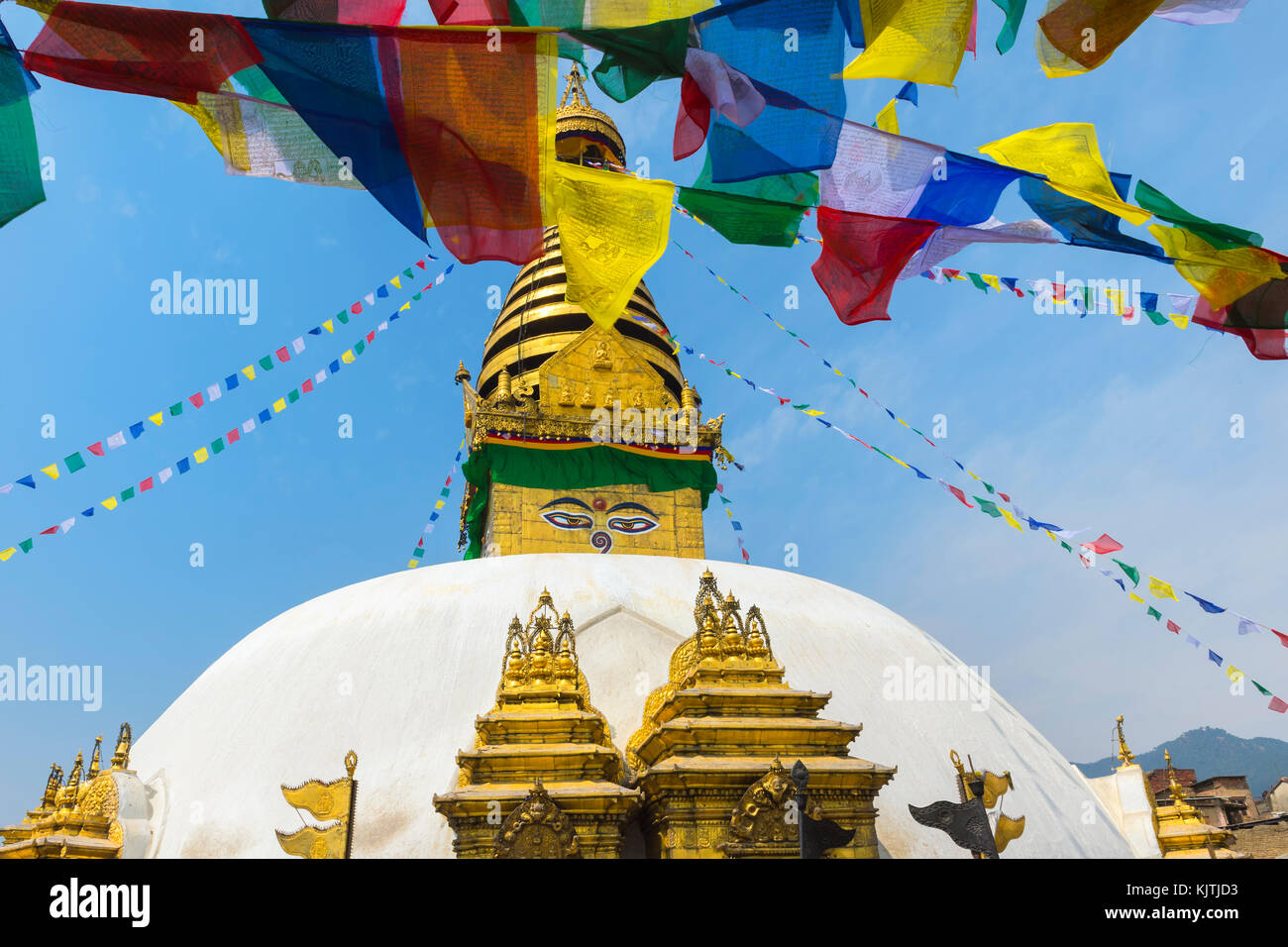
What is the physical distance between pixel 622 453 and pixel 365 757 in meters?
7.82

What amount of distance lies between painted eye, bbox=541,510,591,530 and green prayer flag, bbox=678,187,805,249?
955 centimetres

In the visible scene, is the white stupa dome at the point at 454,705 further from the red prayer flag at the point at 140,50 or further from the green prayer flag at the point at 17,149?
the red prayer flag at the point at 140,50

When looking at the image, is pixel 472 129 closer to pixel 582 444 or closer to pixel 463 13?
pixel 463 13

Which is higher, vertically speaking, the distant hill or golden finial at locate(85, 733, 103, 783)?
golden finial at locate(85, 733, 103, 783)

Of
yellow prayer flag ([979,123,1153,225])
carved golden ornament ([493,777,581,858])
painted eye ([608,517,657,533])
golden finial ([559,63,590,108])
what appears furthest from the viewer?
golden finial ([559,63,590,108])

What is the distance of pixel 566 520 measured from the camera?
1404 centimetres

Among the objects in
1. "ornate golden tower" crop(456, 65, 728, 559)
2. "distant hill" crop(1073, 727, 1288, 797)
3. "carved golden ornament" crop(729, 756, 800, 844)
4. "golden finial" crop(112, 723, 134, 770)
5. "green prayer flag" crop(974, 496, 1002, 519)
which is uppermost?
"ornate golden tower" crop(456, 65, 728, 559)

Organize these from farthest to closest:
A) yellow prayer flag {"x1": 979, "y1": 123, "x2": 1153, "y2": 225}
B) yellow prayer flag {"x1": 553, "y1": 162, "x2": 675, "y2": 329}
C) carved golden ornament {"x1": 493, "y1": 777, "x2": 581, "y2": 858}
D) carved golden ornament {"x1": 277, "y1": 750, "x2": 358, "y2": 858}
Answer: carved golden ornament {"x1": 277, "y1": 750, "x2": 358, "y2": 858} → carved golden ornament {"x1": 493, "y1": 777, "x2": 581, "y2": 858} → yellow prayer flag {"x1": 979, "y1": 123, "x2": 1153, "y2": 225} → yellow prayer flag {"x1": 553, "y1": 162, "x2": 675, "y2": 329}

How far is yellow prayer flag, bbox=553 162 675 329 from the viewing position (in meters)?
4.38

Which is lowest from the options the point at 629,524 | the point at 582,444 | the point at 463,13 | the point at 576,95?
the point at 463,13

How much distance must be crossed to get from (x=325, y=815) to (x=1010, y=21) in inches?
278

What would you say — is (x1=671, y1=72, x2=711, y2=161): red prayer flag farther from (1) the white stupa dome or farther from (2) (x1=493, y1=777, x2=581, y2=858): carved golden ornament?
(1) the white stupa dome

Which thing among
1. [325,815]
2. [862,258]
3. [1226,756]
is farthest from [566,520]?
[1226,756]

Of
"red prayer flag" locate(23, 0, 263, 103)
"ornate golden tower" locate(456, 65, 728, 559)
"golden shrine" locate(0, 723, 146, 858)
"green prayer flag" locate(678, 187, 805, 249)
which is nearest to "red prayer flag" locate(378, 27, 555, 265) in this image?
"red prayer flag" locate(23, 0, 263, 103)
